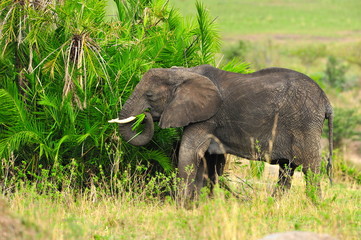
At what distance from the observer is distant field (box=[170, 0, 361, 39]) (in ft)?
226

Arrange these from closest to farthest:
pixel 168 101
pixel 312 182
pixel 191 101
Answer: pixel 312 182 < pixel 191 101 < pixel 168 101

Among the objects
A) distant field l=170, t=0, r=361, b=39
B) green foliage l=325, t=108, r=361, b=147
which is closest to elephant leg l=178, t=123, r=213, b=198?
green foliage l=325, t=108, r=361, b=147

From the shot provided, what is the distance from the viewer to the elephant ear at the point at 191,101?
33.1 feet

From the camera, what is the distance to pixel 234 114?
33.7 ft

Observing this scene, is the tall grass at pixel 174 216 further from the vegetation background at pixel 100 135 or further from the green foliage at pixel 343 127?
the green foliage at pixel 343 127

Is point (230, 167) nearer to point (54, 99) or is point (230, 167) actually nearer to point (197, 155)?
point (197, 155)

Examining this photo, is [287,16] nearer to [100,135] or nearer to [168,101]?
[168,101]

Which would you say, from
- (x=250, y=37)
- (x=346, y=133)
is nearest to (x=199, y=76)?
(x=346, y=133)

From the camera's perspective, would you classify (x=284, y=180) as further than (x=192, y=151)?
Yes

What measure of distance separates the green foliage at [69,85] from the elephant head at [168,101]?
0.31m

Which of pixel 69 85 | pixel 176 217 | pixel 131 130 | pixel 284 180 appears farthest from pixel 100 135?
pixel 284 180

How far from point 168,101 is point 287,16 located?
6985 cm

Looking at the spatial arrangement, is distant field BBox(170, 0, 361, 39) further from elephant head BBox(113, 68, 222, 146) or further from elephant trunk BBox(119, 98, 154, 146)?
elephant trunk BBox(119, 98, 154, 146)

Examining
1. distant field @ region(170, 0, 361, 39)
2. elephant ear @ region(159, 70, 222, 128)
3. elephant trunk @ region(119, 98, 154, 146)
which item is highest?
elephant ear @ region(159, 70, 222, 128)
